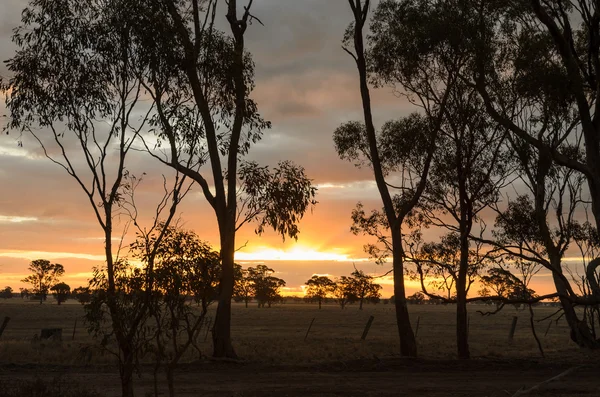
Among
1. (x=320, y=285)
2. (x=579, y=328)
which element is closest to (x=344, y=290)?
(x=320, y=285)

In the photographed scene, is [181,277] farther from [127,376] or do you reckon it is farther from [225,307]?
[225,307]

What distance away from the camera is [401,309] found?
24312 millimetres

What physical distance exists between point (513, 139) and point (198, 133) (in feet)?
42.9

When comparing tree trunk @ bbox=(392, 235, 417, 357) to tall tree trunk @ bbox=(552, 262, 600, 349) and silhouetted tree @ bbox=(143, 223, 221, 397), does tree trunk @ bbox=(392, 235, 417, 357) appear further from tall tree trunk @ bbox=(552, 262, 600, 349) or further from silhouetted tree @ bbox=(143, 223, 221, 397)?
silhouetted tree @ bbox=(143, 223, 221, 397)

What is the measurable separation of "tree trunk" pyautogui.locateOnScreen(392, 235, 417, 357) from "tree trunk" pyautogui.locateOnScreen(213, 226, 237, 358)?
241 inches

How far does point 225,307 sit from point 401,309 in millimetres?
6510

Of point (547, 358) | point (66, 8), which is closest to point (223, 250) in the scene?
point (66, 8)

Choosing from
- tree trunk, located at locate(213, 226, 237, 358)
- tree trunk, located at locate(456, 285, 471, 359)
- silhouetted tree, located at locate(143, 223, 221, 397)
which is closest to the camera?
silhouetted tree, located at locate(143, 223, 221, 397)

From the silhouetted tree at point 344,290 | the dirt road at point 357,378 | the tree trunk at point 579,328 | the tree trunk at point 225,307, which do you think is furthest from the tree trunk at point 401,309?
the silhouetted tree at point 344,290

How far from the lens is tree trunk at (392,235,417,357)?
24.1 metres

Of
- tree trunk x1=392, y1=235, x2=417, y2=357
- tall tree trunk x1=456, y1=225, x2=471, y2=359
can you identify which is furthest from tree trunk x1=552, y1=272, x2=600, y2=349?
tree trunk x1=392, y1=235, x2=417, y2=357

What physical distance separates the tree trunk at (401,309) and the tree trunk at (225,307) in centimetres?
613

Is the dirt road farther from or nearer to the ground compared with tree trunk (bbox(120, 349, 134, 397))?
nearer to the ground

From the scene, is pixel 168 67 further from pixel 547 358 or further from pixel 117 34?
pixel 547 358
